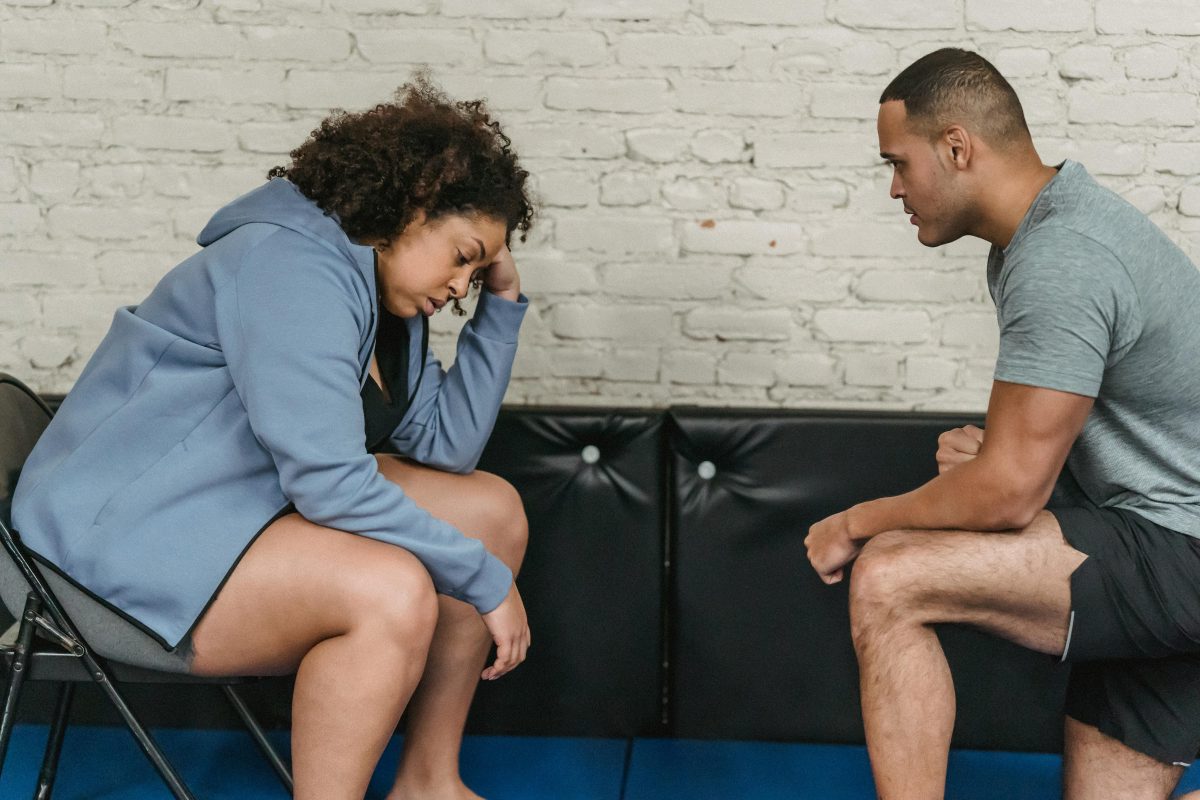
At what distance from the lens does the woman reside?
1758 mm

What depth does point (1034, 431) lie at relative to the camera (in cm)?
168

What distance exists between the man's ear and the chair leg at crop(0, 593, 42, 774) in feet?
4.82

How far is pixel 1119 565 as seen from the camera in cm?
177

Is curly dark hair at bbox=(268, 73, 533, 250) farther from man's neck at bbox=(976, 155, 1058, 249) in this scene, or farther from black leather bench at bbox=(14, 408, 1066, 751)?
man's neck at bbox=(976, 155, 1058, 249)

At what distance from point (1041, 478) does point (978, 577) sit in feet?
0.54

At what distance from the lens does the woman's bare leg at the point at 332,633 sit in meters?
1.76

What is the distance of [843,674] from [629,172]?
1068mm

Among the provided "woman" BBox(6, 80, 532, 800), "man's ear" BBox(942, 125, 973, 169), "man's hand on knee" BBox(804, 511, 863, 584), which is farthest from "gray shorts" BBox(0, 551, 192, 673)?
"man's ear" BBox(942, 125, 973, 169)

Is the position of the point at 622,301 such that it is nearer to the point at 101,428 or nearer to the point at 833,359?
the point at 833,359

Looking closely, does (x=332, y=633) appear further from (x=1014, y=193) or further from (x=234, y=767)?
(x=1014, y=193)

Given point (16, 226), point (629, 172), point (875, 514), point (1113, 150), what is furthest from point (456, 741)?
point (1113, 150)

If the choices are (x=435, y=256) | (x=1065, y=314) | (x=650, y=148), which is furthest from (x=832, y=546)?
(x=650, y=148)

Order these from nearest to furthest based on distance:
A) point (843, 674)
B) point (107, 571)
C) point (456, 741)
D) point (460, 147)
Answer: point (107, 571) → point (460, 147) → point (456, 741) → point (843, 674)

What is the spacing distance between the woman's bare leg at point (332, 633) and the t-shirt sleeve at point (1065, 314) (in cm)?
88
